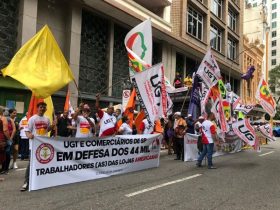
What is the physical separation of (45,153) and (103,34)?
14.1 meters

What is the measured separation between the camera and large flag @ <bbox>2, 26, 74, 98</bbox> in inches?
285

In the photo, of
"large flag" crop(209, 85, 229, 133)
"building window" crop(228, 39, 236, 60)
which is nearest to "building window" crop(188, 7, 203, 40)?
"building window" crop(228, 39, 236, 60)

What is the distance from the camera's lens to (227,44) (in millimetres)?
36812

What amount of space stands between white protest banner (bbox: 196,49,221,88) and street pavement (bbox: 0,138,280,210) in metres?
3.64

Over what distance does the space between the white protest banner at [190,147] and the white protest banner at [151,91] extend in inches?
118

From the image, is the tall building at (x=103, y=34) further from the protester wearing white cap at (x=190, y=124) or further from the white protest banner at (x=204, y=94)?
the white protest banner at (x=204, y=94)

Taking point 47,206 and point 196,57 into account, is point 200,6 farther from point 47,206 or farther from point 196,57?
point 47,206

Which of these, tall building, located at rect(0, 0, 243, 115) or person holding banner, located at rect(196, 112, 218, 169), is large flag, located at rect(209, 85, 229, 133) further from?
tall building, located at rect(0, 0, 243, 115)

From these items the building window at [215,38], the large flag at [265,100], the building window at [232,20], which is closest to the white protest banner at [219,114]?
the large flag at [265,100]

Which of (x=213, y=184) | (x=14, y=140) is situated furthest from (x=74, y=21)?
(x=213, y=184)

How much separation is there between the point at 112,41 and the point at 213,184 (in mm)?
13884

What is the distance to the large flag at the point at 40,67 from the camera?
285 inches

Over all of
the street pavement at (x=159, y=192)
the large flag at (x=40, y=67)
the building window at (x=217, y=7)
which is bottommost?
the street pavement at (x=159, y=192)

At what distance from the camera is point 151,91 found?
32.2ft
